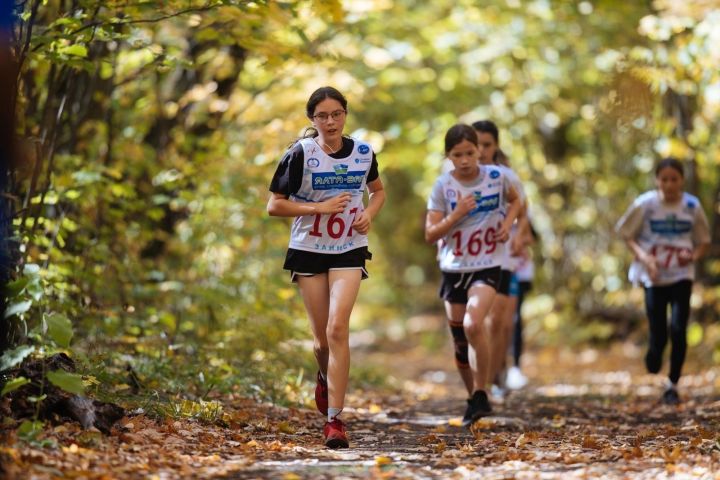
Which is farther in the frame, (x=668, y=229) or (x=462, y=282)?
(x=668, y=229)

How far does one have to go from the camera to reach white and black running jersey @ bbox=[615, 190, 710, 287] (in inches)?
340

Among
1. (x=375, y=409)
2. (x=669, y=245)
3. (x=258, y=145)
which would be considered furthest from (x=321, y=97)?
(x=258, y=145)

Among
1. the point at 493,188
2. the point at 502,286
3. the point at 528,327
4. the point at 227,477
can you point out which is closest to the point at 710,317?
the point at 528,327

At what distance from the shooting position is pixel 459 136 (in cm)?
702

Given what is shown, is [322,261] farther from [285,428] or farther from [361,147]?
[285,428]

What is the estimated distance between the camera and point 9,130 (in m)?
4.79

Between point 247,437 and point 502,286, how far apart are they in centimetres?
315

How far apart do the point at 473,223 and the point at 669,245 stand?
230 cm

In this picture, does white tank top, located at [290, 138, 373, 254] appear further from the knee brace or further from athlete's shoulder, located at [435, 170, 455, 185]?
the knee brace

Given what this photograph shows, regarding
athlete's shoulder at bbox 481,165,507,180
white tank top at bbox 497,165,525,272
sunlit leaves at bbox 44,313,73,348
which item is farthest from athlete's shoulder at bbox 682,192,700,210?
sunlit leaves at bbox 44,313,73,348

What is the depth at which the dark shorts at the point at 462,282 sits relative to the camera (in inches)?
284

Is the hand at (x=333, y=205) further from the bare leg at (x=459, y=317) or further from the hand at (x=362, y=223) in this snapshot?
the bare leg at (x=459, y=317)

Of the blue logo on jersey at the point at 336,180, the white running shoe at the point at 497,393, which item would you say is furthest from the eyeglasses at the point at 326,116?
the white running shoe at the point at 497,393

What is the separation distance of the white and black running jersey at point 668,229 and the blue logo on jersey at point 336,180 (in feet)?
11.8
